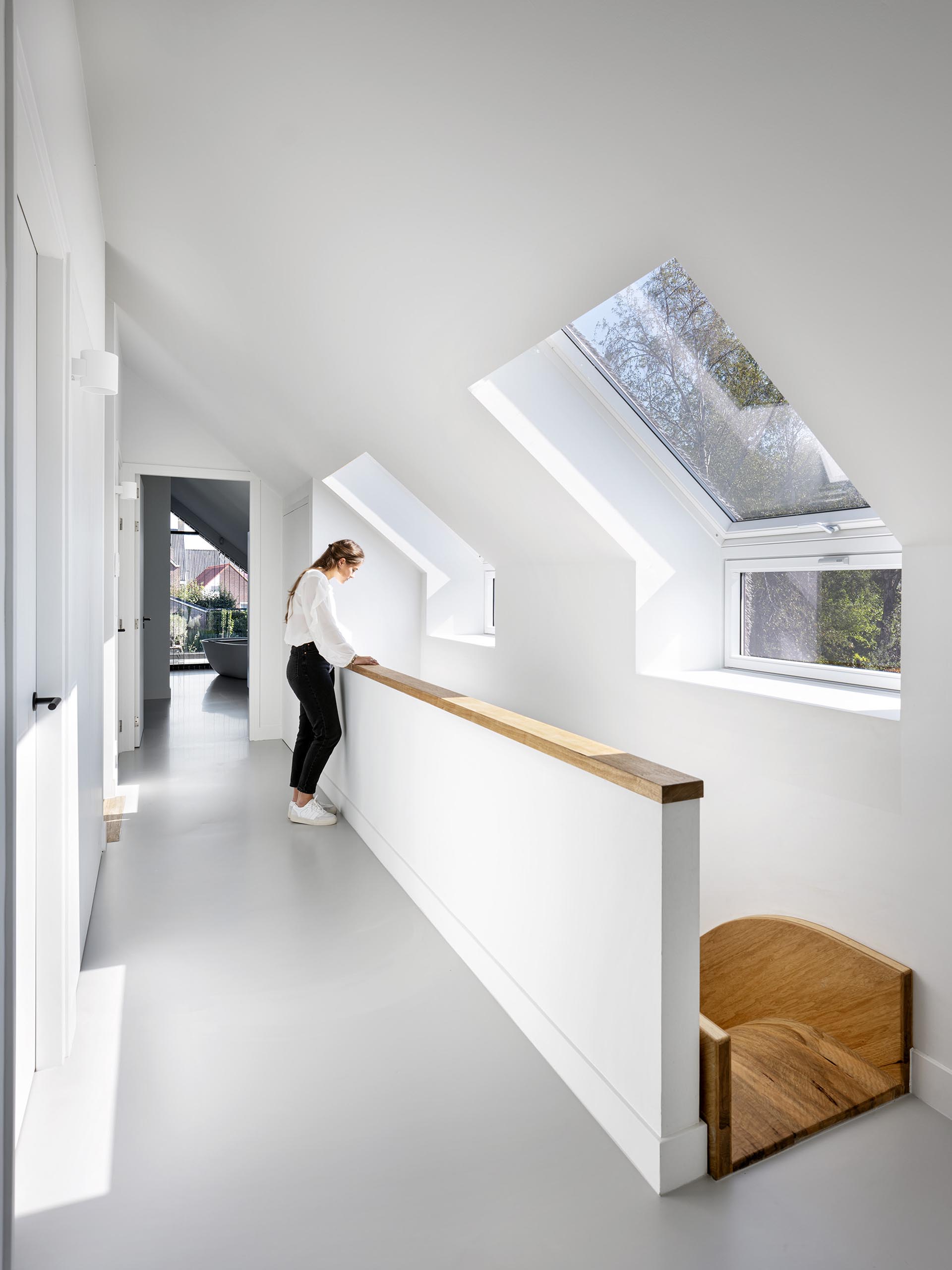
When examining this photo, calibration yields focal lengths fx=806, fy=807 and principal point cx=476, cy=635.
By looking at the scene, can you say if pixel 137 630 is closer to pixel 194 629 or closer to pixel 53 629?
pixel 53 629

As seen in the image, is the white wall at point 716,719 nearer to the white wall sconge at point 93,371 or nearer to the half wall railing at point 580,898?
the half wall railing at point 580,898

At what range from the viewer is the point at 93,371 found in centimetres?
239

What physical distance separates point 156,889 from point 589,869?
80.3 inches

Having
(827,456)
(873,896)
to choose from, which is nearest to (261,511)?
(827,456)

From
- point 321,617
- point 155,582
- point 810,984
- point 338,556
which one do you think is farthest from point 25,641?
point 155,582

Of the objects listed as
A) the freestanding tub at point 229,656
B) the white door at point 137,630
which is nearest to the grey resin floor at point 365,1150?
the white door at point 137,630

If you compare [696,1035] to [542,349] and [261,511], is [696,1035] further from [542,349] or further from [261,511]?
[261,511]

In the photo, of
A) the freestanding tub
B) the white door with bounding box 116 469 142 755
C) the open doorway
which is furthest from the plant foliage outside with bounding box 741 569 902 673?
the freestanding tub

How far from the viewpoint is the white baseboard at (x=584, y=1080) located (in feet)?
5.18

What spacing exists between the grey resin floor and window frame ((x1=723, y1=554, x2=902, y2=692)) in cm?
108

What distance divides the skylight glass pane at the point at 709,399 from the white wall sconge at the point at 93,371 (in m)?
1.44

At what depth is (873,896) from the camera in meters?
2.01

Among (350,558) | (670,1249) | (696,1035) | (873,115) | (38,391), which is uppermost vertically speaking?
(873,115)

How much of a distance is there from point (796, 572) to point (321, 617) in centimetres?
→ 211
